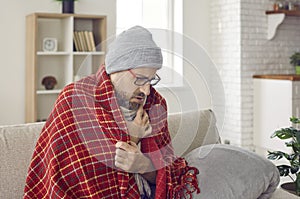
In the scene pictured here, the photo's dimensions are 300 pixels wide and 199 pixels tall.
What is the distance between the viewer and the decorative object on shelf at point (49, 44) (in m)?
4.32

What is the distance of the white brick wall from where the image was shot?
506 cm

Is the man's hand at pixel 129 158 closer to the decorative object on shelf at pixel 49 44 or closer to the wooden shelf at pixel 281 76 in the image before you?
the decorative object on shelf at pixel 49 44

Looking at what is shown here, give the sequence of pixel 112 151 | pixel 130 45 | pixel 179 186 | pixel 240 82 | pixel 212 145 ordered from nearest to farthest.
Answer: pixel 130 45 < pixel 112 151 < pixel 179 186 < pixel 212 145 < pixel 240 82

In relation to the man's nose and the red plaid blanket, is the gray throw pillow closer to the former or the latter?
the red plaid blanket

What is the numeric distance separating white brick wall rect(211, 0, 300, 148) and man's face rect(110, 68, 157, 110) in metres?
3.78

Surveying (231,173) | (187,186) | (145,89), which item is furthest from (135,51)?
(231,173)

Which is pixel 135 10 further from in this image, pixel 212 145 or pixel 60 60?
pixel 212 145

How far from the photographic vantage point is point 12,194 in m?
1.72

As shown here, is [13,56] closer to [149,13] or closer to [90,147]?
[149,13]

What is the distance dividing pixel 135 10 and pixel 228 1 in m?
1.00

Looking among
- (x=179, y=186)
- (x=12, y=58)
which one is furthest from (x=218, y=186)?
(x=12, y=58)

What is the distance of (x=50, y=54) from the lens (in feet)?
14.0

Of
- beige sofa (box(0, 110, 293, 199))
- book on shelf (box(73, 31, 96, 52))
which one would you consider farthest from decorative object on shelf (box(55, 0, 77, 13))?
beige sofa (box(0, 110, 293, 199))

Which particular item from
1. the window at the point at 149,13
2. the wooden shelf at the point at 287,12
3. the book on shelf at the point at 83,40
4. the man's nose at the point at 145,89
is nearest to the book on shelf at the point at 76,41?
the book on shelf at the point at 83,40
